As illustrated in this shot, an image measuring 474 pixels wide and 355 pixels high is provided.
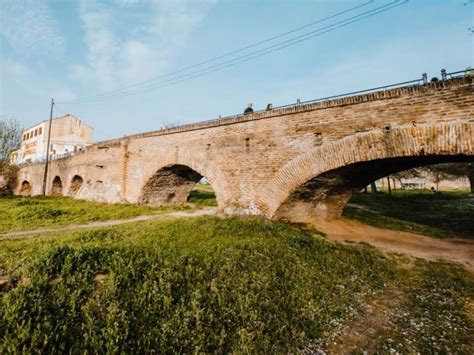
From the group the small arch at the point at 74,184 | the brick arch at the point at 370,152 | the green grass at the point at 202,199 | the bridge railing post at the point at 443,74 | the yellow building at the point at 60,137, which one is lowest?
the green grass at the point at 202,199

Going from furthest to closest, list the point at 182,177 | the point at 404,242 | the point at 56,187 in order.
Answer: the point at 56,187 → the point at 182,177 → the point at 404,242

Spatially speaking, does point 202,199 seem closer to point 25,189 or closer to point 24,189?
point 25,189

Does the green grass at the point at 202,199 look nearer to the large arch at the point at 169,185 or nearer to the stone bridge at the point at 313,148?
the large arch at the point at 169,185

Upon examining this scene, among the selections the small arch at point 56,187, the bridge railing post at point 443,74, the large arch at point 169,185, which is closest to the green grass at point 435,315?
the bridge railing post at point 443,74

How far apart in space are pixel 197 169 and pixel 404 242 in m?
8.62

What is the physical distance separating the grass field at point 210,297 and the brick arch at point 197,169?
4.22 metres

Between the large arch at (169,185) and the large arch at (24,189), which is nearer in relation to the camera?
the large arch at (169,185)

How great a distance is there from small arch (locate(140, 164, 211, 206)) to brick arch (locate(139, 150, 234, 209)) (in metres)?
0.14

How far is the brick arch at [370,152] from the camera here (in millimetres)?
5980

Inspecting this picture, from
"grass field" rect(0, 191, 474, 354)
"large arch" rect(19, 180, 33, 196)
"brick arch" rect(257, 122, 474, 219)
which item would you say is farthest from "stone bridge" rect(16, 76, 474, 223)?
"large arch" rect(19, 180, 33, 196)

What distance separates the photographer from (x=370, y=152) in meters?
7.12

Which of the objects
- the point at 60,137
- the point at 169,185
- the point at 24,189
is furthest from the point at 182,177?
the point at 60,137

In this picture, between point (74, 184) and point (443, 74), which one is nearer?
A: point (443, 74)

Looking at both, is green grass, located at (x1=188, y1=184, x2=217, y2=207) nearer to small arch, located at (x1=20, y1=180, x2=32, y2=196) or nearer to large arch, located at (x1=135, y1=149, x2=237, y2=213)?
large arch, located at (x1=135, y1=149, x2=237, y2=213)
